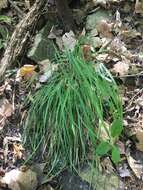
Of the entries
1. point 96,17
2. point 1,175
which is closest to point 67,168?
point 1,175

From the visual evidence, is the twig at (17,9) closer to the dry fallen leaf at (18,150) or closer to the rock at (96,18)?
the rock at (96,18)

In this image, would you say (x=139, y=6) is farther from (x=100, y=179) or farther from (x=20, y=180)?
(x=20, y=180)

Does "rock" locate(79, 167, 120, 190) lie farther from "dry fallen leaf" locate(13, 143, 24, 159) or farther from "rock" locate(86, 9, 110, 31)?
"rock" locate(86, 9, 110, 31)

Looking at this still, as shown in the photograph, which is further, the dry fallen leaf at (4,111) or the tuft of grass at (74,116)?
the dry fallen leaf at (4,111)

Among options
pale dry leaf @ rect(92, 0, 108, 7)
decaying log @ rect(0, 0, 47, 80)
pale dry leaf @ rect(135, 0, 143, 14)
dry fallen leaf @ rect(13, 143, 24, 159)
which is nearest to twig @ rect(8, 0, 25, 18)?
decaying log @ rect(0, 0, 47, 80)

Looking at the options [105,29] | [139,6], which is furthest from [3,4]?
[139,6]

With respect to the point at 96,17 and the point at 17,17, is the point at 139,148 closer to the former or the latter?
the point at 96,17

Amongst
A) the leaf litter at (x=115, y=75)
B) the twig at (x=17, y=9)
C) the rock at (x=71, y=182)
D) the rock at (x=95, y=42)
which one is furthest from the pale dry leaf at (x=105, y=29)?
the rock at (x=71, y=182)
